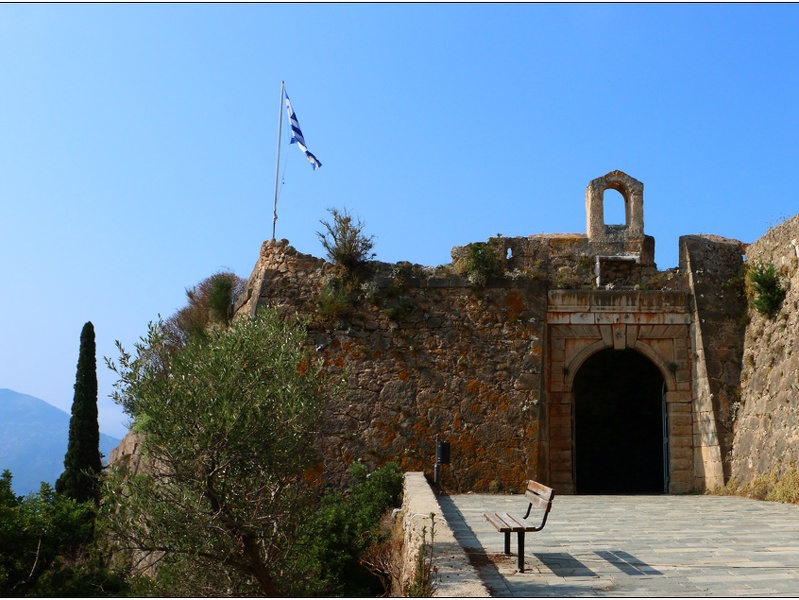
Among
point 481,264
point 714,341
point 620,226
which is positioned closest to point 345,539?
point 481,264

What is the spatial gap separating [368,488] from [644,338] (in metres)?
6.71

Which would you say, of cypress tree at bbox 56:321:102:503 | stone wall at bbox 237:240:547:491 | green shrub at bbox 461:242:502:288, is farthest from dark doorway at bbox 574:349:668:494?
cypress tree at bbox 56:321:102:503

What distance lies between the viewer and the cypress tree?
814 inches

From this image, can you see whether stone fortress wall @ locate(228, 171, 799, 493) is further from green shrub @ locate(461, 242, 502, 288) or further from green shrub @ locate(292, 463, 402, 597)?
green shrub @ locate(292, 463, 402, 597)

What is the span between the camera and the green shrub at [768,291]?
1466 cm

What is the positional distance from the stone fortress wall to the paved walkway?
319cm

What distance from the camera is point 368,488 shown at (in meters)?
13.1

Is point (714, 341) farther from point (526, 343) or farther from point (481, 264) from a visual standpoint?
point (481, 264)

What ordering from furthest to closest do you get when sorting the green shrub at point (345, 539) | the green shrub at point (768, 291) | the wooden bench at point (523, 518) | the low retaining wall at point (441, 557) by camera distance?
the green shrub at point (768, 291)
the green shrub at point (345, 539)
the wooden bench at point (523, 518)
the low retaining wall at point (441, 557)

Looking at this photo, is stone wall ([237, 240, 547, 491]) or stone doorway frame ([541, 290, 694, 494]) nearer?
stone wall ([237, 240, 547, 491])

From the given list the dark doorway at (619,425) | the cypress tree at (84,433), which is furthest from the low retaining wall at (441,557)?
the cypress tree at (84,433)

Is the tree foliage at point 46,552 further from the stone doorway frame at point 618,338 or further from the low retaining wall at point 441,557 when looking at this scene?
the stone doorway frame at point 618,338

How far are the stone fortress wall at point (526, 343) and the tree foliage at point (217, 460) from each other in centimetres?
624

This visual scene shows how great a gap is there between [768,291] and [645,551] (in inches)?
350
